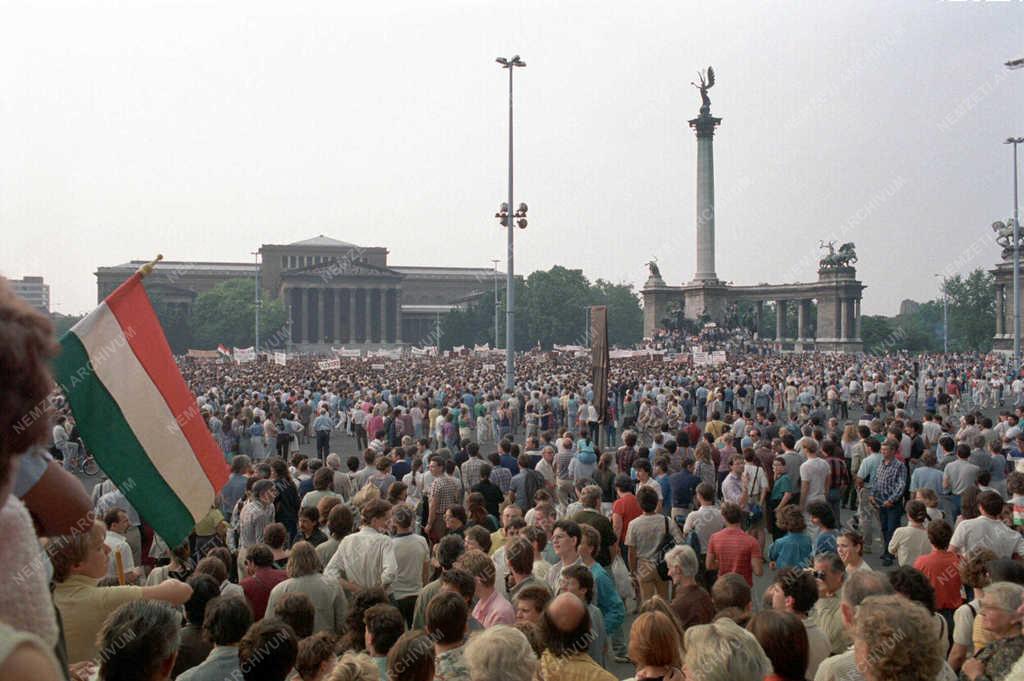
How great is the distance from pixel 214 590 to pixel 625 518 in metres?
4.69

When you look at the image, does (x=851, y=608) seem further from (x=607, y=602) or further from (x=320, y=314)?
(x=320, y=314)

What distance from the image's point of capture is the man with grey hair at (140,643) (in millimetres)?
3422

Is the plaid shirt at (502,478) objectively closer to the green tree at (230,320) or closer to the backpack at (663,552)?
the backpack at (663,552)

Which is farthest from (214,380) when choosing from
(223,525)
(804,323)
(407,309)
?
(407,309)

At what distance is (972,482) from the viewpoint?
10.8 m

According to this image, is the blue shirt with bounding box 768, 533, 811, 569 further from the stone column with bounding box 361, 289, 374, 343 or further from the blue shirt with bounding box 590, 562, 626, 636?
the stone column with bounding box 361, 289, 374, 343

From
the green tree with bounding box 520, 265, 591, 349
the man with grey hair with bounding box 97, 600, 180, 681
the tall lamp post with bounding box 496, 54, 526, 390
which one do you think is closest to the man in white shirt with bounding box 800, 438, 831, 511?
the man with grey hair with bounding box 97, 600, 180, 681

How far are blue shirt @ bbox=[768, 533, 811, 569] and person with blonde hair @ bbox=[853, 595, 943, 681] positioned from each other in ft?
12.9

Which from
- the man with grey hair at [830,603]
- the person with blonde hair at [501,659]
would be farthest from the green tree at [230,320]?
the person with blonde hair at [501,659]

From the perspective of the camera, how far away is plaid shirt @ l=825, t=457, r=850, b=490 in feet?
37.7

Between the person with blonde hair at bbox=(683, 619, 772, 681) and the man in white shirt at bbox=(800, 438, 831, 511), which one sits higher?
the person with blonde hair at bbox=(683, 619, 772, 681)

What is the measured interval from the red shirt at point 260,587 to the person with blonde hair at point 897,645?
12.6 ft

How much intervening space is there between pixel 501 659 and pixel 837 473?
28.8ft

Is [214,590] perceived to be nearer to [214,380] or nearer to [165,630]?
[165,630]
